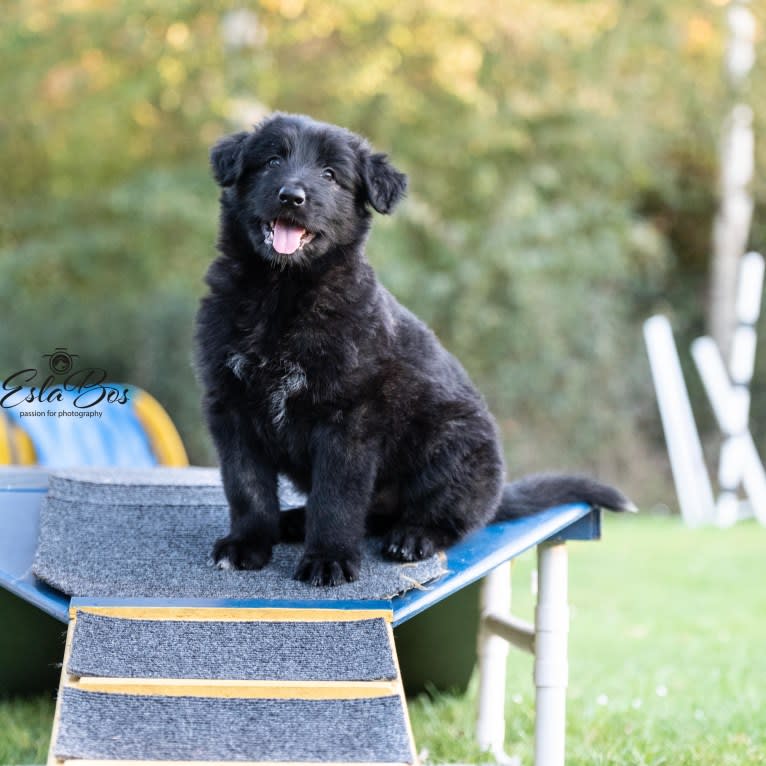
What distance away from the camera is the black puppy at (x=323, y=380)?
2670mm

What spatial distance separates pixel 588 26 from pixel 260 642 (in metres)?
9.38

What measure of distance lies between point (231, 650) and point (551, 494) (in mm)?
1149

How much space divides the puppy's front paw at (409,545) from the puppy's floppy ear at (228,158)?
1.06 meters

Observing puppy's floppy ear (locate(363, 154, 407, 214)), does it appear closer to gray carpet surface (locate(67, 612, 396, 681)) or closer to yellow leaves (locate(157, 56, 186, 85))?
gray carpet surface (locate(67, 612, 396, 681))

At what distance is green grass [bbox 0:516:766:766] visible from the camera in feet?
11.1

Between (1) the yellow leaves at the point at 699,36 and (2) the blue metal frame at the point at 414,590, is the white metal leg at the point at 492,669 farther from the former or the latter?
(1) the yellow leaves at the point at 699,36

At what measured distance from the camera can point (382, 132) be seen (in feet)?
33.6

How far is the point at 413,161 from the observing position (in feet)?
34.9

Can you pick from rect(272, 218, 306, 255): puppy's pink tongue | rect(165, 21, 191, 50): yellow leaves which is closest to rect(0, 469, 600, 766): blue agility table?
rect(272, 218, 306, 255): puppy's pink tongue

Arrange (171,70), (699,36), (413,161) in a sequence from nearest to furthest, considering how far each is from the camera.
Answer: (171,70), (413,161), (699,36)

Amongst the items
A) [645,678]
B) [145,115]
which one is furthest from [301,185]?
[145,115]

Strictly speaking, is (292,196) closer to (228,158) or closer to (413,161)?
(228,158)

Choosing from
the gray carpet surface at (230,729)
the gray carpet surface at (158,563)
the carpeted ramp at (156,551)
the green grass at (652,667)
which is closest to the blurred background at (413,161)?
the green grass at (652,667)

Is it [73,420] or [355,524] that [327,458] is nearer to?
[355,524]
